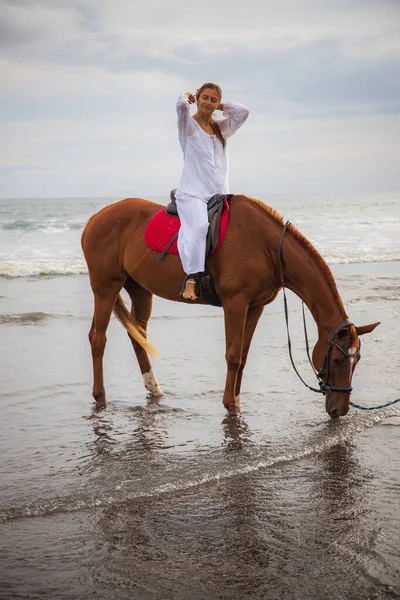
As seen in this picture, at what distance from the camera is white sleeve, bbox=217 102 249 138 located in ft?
18.4

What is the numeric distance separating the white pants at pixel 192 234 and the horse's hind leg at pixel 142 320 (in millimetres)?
1059

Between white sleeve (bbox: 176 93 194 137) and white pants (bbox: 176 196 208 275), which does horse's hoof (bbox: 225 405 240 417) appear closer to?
white pants (bbox: 176 196 208 275)

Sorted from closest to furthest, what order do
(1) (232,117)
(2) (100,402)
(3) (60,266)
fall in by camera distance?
(1) (232,117), (2) (100,402), (3) (60,266)

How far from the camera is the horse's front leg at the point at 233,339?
528cm

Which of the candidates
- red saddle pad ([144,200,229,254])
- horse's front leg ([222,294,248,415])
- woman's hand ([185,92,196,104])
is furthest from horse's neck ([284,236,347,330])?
woman's hand ([185,92,196,104])

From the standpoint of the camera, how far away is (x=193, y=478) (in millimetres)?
4105

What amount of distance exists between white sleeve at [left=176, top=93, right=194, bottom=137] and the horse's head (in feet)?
6.35

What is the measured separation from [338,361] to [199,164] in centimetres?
193

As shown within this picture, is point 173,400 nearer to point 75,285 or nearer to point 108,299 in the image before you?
point 108,299

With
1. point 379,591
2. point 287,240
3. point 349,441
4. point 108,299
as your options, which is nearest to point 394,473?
point 349,441

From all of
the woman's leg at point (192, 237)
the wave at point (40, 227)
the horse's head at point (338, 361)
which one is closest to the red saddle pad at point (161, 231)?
the woman's leg at point (192, 237)

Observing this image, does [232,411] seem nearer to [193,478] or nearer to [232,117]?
[193,478]

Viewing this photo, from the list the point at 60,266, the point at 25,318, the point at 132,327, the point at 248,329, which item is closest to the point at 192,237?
the point at 248,329

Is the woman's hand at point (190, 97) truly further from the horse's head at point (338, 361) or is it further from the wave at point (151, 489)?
the wave at point (151, 489)
